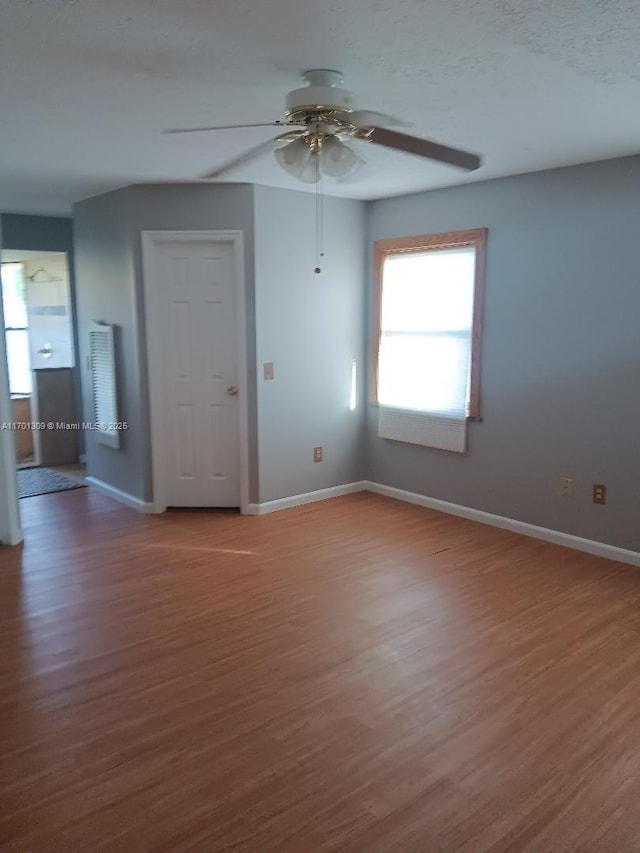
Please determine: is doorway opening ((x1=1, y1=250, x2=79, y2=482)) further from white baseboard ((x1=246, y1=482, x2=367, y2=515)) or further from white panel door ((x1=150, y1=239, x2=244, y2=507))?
white baseboard ((x1=246, y1=482, x2=367, y2=515))

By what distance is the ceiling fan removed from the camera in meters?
2.37

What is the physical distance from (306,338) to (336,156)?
252cm

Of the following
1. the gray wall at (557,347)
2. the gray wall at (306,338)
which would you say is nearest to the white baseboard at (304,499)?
the gray wall at (306,338)

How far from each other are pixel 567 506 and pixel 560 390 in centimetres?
74

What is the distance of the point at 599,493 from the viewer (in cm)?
398

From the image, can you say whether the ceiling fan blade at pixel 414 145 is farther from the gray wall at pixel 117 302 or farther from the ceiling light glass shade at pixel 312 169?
the gray wall at pixel 117 302

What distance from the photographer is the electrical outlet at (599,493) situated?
3953mm

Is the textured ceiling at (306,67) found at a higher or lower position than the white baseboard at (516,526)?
higher

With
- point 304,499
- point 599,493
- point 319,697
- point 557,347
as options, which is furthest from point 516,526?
point 319,697

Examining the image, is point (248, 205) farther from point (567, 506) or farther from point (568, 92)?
point (567, 506)

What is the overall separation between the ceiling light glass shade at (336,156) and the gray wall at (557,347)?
1982 mm

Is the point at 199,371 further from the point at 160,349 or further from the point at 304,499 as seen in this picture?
the point at 304,499

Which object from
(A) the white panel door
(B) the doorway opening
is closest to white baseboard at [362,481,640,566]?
(A) the white panel door

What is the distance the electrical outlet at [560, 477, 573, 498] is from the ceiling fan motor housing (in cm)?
272
